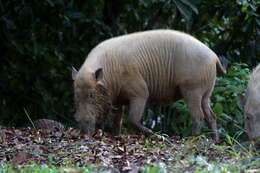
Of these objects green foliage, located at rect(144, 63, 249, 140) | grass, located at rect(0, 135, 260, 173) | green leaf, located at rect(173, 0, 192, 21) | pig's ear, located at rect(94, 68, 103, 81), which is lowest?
green foliage, located at rect(144, 63, 249, 140)

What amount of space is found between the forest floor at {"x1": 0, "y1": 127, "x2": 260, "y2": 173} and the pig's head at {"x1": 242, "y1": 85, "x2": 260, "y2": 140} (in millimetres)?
328

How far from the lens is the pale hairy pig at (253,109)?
853cm

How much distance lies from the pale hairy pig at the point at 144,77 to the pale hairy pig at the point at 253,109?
5.45 ft

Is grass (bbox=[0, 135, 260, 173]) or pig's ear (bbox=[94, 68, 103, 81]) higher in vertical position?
pig's ear (bbox=[94, 68, 103, 81])

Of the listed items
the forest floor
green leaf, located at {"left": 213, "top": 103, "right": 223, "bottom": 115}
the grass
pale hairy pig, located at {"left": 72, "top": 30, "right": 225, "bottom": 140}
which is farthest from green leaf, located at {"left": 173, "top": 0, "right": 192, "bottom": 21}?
the grass

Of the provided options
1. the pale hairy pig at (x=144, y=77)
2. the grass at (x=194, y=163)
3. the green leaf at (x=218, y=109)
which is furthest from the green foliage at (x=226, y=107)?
the grass at (x=194, y=163)

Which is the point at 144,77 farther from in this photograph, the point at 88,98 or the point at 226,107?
the point at 226,107

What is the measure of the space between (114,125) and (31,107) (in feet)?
8.12

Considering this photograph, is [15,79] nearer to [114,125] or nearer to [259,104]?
[114,125]

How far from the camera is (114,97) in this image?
10312 millimetres

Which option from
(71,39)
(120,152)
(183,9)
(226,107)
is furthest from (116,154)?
(71,39)

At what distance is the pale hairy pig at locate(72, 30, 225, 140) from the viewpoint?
33.1ft

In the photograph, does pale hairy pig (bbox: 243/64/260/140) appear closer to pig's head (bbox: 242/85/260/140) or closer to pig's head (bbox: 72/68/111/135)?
pig's head (bbox: 242/85/260/140)

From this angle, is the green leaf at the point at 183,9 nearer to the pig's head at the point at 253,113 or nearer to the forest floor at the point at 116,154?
the forest floor at the point at 116,154
